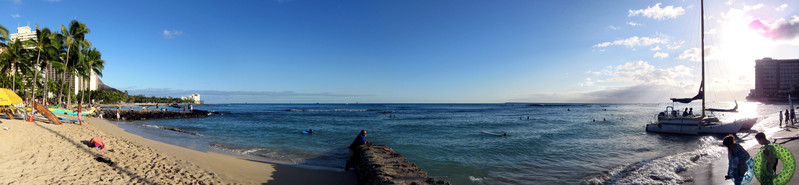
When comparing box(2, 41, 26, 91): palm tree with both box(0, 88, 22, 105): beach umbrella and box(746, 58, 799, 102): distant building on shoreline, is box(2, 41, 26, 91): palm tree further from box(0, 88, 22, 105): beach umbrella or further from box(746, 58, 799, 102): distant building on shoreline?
box(746, 58, 799, 102): distant building on shoreline

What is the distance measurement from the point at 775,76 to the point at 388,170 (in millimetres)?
174449

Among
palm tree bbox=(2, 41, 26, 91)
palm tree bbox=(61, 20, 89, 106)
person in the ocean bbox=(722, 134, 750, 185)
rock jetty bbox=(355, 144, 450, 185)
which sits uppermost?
palm tree bbox=(61, 20, 89, 106)

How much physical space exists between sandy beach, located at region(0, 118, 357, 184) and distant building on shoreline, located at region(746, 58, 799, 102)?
536ft

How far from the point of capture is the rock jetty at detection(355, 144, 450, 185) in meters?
6.36

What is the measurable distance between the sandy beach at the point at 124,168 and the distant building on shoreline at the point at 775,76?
163521 millimetres

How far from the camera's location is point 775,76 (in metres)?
111

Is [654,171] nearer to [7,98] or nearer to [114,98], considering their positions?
[7,98]

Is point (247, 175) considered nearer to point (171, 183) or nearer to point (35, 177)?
point (171, 183)

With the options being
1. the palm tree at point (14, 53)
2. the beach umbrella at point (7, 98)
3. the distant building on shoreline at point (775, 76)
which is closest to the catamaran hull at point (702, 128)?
the beach umbrella at point (7, 98)

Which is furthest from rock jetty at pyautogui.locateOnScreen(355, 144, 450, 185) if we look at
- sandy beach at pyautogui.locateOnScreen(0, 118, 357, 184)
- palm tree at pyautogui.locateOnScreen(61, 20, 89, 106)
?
palm tree at pyautogui.locateOnScreen(61, 20, 89, 106)

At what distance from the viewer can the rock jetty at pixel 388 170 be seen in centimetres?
636

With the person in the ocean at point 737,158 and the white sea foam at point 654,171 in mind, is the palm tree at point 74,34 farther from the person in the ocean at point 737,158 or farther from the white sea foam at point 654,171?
the person in the ocean at point 737,158

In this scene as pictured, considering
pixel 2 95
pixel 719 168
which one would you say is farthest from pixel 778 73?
pixel 2 95

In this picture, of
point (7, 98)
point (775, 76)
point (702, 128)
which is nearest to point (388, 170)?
point (7, 98)
